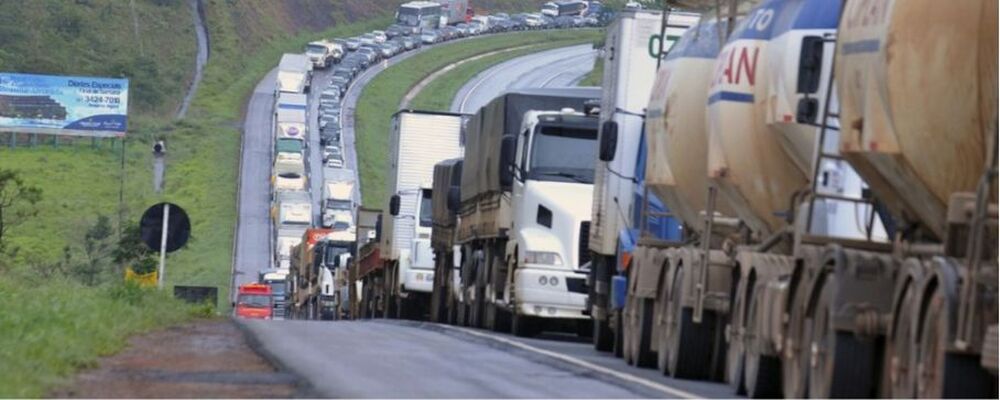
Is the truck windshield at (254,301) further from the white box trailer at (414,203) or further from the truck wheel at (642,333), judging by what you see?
the truck wheel at (642,333)

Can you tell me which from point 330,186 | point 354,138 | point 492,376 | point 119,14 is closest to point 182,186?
point 330,186

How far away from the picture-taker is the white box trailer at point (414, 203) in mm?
42969

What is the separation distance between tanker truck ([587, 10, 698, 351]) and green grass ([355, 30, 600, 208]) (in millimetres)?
58563

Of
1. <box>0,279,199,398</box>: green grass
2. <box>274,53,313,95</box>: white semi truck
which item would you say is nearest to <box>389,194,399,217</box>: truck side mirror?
<box>0,279,199,398</box>: green grass

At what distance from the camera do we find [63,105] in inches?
3580

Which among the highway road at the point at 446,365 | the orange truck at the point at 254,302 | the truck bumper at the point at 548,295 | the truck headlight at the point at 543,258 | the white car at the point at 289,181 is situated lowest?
the orange truck at the point at 254,302

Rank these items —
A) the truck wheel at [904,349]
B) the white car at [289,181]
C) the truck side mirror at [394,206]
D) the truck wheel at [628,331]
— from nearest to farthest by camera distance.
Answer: the truck wheel at [904,349] < the truck wheel at [628,331] < the truck side mirror at [394,206] < the white car at [289,181]

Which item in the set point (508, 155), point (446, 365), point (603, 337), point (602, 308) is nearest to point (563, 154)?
point (508, 155)

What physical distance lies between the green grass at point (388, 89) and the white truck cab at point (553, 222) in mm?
55309

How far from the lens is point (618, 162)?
25.4 meters

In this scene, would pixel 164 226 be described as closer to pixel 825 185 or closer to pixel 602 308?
pixel 602 308

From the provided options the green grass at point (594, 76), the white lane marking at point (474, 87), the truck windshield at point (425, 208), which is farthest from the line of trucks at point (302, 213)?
the green grass at point (594, 76)

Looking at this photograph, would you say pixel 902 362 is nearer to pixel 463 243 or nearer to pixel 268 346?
pixel 268 346

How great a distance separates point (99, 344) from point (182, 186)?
66.0 meters
